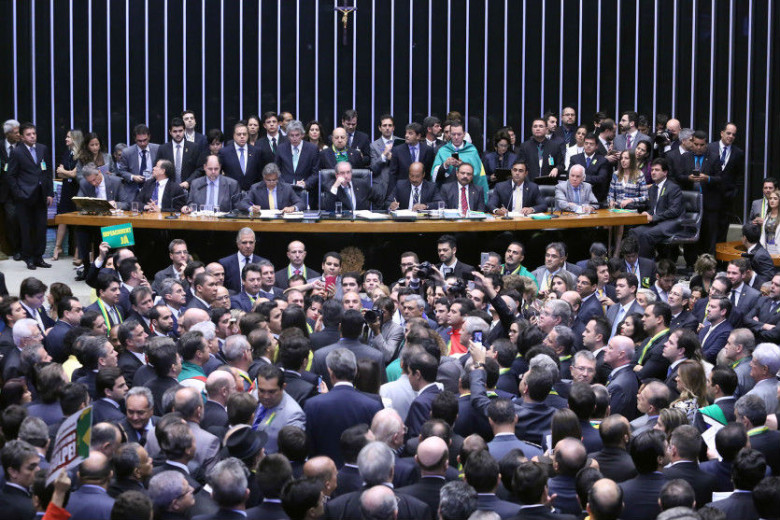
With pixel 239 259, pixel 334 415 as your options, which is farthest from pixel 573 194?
pixel 334 415

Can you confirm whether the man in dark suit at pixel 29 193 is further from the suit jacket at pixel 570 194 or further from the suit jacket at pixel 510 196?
the suit jacket at pixel 570 194

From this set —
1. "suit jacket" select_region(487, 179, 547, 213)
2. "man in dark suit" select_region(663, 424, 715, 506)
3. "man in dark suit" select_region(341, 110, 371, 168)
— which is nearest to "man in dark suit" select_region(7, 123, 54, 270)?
"man in dark suit" select_region(341, 110, 371, 168)

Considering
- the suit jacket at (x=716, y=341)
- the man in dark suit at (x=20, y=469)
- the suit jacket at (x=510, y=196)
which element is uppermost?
the suit jacket at (x=510, y=196)

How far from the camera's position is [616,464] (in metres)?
5.84

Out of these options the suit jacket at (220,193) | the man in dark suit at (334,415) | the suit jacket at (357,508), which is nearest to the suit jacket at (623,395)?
the man in dark suit at (334,415)

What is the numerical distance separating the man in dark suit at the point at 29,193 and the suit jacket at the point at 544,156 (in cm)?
543

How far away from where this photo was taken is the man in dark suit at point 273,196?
486 inches

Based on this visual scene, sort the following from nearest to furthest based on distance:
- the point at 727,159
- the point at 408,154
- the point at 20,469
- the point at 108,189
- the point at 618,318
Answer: the point at 20,469
the point at 618,318
the point at 108,189
the point at 408,154
the point at 727,159

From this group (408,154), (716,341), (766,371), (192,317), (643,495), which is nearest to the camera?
(643,495)

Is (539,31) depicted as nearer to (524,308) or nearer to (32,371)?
(524,308)

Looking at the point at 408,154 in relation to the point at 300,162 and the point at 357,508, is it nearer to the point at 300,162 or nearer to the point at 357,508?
the point at 300,162

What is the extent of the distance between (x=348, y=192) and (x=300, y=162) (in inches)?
37.6

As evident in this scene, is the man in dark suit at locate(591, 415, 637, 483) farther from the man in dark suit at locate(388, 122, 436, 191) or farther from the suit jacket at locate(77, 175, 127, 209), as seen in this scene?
the suit jacket at locate(77, 175, 127, 209)

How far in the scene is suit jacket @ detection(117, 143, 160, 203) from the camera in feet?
42.8
